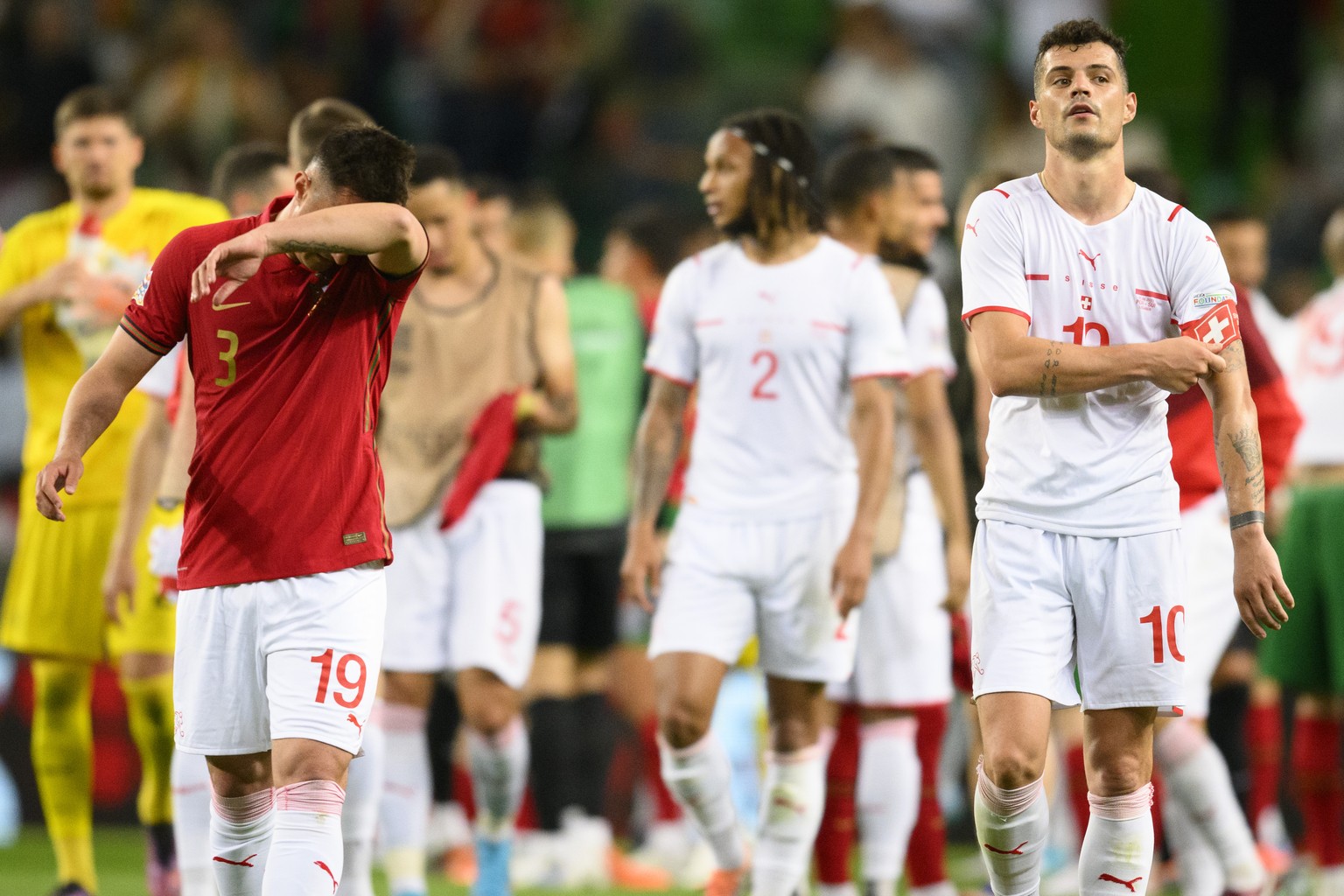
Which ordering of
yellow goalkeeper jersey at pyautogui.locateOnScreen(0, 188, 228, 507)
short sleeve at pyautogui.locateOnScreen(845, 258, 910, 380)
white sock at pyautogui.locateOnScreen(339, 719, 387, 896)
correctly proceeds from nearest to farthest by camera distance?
white sock at pyautogui.locateOnScreen(339, 719, 387, 896), short sleeve at pyautogui.locateOnScreen(845, 258, 910, 380), yellow goalkeeper jersey at pyautogui.locateOnScreen(0, 188, 228, 507)

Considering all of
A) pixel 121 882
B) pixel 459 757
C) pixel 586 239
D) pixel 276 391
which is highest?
pixel 586 239

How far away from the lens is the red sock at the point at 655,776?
370 inches

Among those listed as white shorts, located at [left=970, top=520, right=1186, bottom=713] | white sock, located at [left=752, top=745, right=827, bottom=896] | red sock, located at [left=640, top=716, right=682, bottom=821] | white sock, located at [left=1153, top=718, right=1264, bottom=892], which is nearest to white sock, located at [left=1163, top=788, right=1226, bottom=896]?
white sock, located at [left=1153, top=718, right=1264, bottom=892]

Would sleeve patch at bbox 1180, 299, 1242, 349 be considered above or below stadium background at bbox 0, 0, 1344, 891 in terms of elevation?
below

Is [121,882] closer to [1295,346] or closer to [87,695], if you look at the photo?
[87,695]

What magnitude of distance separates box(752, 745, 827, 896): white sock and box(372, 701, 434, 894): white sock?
1.31 meters

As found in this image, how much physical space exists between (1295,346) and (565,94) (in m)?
8.21

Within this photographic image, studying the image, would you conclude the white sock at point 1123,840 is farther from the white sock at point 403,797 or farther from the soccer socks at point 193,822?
the soccer socks at point 193,822

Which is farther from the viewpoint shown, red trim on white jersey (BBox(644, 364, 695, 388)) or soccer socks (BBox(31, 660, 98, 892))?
soccer socks (BBox(31, 660, 98, 892))

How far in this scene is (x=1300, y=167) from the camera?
1477 cm

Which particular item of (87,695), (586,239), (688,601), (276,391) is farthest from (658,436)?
(586,239)

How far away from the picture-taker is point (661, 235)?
10359 mm

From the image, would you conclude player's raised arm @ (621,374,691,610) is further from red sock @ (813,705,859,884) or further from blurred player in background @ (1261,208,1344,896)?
blurred player in background @ (1261,208,1344,896)

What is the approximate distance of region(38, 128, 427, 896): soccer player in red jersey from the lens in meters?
4.79
